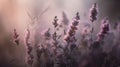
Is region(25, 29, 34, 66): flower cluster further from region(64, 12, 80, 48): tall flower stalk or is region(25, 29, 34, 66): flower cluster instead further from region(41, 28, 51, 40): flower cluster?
region(64, 12, 80, 48): tall flower stalk

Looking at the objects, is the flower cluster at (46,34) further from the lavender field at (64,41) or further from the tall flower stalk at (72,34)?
the tall flower stalk at (72,34)

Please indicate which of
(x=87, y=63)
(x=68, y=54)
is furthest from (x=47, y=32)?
(x=87, y=63)

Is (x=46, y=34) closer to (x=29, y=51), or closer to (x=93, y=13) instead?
(x=29, y=51)

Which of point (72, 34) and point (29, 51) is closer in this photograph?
point (72, 34)

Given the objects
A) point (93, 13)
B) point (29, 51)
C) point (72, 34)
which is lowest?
point (29, 51)

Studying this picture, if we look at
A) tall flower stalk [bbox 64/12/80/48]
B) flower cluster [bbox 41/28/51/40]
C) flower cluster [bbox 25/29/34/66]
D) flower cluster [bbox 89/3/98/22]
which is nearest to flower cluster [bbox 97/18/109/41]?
flower cluster [bbox 89/3/98/22]

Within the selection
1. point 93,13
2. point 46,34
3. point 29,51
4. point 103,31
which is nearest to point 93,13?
point 93,13

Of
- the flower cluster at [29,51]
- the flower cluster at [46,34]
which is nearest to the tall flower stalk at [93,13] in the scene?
the flower cluster at [46,34]

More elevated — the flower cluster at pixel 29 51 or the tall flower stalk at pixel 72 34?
the tall flower stalk at pixel 72 34
